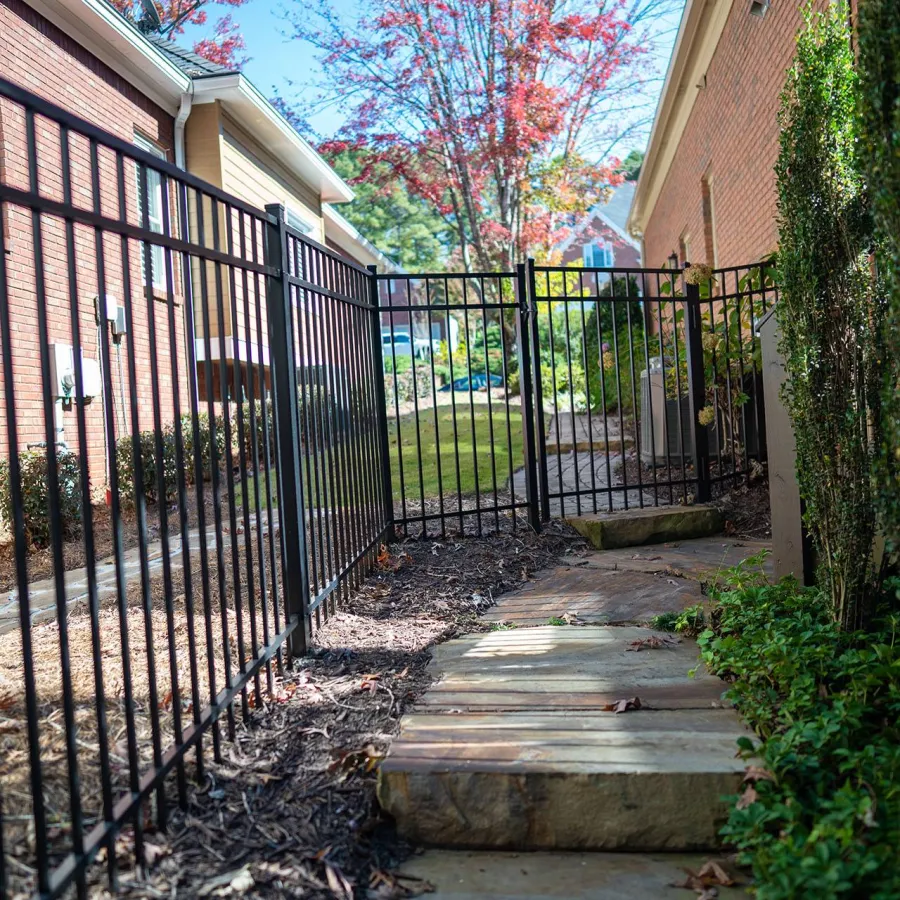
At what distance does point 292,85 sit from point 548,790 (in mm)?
18542

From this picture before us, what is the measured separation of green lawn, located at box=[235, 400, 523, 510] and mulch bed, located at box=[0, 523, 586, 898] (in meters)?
2.15

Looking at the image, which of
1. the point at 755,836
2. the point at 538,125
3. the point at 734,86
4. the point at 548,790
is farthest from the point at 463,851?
the point at 538,125

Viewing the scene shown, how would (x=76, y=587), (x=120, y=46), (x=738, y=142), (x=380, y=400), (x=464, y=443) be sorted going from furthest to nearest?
1. (x=464, y=443)
2. (x=738, y=142)
3. (x=120, y=46)
4. (x=380, y=400)
5. (x=76, y=587)

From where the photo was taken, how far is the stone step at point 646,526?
19.1 ft

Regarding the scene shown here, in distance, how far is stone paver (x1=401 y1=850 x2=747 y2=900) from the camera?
2.08 m

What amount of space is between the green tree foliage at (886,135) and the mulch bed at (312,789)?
1.69 meters

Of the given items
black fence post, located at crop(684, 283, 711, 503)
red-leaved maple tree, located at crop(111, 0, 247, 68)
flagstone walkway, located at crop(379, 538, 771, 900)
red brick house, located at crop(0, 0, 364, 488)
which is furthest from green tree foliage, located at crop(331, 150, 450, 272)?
flagstone walkway, located at crop(379, 538, 771, 900)

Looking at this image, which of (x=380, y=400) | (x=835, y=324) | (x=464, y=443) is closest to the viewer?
(x=835, y=324)

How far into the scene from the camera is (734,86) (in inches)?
361

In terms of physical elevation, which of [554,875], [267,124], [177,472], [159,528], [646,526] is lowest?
[554,875]

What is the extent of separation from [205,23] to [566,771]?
1916 cm

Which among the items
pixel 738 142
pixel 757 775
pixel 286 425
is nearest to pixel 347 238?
pixel 738 142

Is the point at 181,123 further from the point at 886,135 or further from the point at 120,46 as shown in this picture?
the point at 886,135

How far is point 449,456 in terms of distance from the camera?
10312mm
